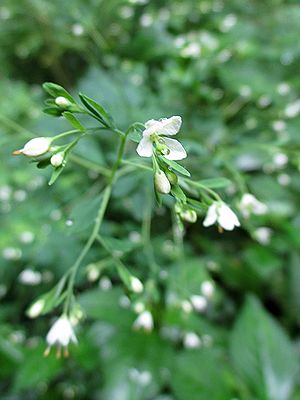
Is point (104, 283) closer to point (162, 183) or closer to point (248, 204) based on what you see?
point (248, 204)

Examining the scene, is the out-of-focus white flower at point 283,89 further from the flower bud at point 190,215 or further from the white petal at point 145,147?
the white petal at point 145,147

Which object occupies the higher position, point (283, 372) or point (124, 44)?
point (124, 44)

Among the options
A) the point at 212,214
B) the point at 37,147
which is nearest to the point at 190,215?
the point at 212,214

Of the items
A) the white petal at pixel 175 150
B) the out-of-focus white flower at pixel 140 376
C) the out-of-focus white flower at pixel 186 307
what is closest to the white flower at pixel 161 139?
the white petal at pixel 175 150

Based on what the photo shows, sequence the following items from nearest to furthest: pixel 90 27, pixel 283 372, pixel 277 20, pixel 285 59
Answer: pixel 283 372, pixel 90 27, pixel 285 59, pixel 277 20

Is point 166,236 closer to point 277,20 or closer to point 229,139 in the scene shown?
point 229,139

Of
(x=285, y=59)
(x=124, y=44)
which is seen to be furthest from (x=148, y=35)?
(x=285, y=59)
